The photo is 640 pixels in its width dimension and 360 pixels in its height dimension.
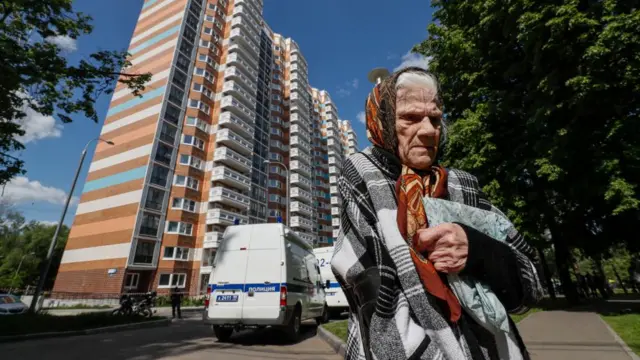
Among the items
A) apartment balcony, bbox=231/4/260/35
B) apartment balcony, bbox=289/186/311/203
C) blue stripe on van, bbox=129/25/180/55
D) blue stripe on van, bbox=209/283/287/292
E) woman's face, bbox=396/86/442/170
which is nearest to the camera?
woman's face, bbox=396/86/442/170

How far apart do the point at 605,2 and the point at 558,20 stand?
133 cm

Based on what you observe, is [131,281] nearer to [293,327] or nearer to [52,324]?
[52,324]

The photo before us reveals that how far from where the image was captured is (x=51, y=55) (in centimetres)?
890

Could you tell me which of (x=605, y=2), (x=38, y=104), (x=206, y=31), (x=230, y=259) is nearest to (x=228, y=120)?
(x=206, y=31)

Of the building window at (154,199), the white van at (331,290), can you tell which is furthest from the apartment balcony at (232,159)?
the white van at (331,290)

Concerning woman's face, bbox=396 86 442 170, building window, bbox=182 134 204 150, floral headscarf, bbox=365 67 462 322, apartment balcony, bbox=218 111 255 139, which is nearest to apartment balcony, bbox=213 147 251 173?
building window, bbox=182 134 204 150

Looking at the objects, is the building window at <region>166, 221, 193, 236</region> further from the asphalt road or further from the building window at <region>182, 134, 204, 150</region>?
the asphalt road

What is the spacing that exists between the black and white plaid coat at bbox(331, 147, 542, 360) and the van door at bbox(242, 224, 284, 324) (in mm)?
7229

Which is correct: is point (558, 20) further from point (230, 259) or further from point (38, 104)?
point (38, 104)

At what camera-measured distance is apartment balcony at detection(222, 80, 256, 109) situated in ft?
138

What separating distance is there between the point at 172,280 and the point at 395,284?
35.0 m

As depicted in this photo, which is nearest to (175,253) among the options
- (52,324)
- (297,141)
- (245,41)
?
(52,324)

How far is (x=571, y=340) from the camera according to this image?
716cm

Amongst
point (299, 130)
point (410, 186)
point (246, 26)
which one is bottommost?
point (410, 186)
